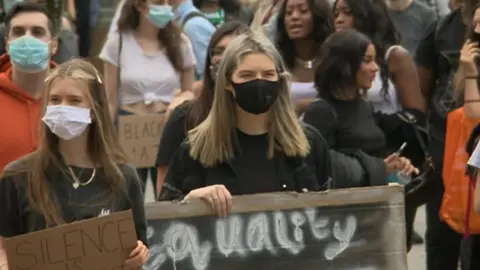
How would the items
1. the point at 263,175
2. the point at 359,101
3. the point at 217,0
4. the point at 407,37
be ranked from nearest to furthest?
the point at 263,175 < the point at 359,101 < the point at 407,37 < the point at 217,0

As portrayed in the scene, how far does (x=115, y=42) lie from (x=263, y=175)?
266 cm

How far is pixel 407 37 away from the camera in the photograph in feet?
28.2

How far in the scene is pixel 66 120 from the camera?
462 cm

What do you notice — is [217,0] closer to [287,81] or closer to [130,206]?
[287,81]

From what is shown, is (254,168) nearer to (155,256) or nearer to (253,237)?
(253,237)

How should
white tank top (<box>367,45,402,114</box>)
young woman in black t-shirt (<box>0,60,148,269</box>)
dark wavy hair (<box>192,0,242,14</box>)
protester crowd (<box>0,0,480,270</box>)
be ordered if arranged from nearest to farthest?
young woman in black t-shirt (<box>0,60,148,269</box>) → protester crowd (<box>0,0,480,270</box>) → white tank top (<box>367,45,402,114</box>) → dark wavy hair (<box>192,0,242,14</box>)

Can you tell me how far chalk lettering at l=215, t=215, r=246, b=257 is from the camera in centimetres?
523

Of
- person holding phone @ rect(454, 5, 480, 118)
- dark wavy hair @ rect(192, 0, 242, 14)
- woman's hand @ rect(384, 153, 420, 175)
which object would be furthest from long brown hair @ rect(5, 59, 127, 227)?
dark wavy hair @ rect(192, 0, 242, 14)

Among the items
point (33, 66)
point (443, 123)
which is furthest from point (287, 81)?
point (443, 123)

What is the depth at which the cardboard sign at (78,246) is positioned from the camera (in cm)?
447

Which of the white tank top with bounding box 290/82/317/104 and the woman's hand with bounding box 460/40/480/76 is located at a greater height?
the woman's hand with bounding box 460/40/480/76

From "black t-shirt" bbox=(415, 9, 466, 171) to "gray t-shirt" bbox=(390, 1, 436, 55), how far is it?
2.22 ft

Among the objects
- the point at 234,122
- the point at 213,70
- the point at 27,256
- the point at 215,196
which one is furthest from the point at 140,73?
the point at 27,256

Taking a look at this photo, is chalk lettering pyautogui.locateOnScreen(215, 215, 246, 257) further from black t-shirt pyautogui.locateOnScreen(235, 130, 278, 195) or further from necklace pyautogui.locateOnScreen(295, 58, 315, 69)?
necklace pyautogui.locateOnScreen(295, 58, 315, 69)
